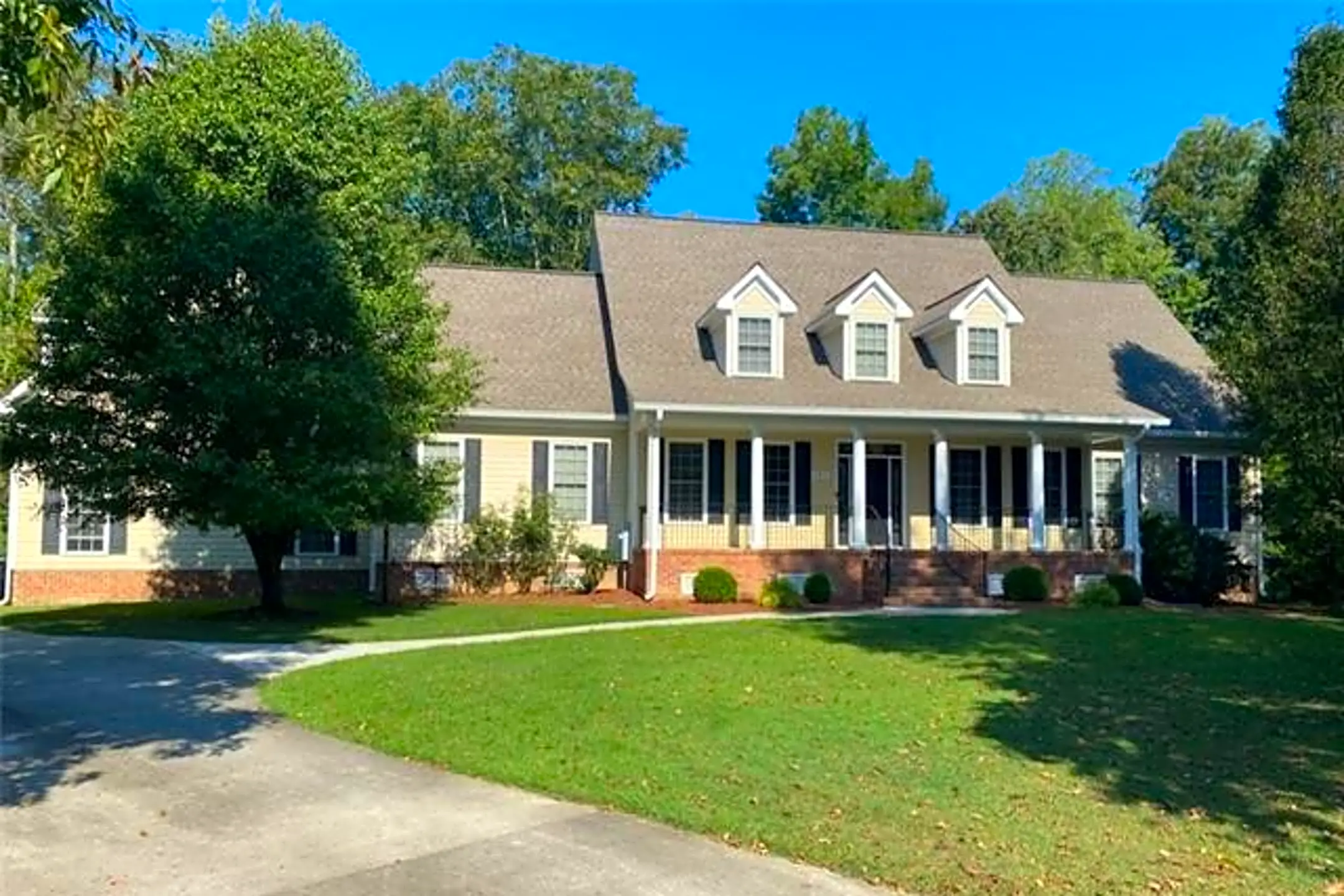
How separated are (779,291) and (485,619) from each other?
30.8ft

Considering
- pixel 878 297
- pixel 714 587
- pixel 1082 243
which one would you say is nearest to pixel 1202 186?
pixel 1082 243

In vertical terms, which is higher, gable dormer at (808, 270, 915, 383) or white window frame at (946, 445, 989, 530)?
gable dormer at (808, 270, 915, 383)

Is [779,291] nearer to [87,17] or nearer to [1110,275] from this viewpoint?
[87,17]

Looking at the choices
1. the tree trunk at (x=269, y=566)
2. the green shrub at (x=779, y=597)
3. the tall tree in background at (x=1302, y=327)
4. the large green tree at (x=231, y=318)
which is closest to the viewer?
the large green tree at (x=231, y=318)

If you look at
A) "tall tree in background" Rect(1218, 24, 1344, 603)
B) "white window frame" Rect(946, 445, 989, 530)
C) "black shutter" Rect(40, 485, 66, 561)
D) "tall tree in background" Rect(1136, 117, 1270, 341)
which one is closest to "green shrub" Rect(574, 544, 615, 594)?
"white window frame" Rect(946, 445, 989, 530)

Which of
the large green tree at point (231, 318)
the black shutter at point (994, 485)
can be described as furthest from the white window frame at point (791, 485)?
the large green tree at point (231, 318)

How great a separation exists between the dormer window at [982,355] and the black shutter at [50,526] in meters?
17.5

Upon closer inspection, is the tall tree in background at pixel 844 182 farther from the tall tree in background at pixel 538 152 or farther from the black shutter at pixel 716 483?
the black shutter at pixel 716 483

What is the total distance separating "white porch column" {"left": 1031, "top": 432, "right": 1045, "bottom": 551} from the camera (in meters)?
22.0

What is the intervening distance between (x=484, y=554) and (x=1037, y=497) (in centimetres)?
1060

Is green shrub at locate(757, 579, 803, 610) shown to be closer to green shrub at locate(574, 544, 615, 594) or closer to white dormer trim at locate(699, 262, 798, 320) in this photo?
green shrub at locate(574, 544, 615, 594)

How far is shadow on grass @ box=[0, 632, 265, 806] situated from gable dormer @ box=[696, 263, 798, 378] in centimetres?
1233

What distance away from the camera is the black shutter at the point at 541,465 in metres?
22.3

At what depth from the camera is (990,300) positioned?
23062 millimetres
